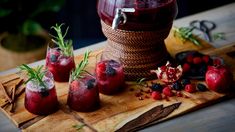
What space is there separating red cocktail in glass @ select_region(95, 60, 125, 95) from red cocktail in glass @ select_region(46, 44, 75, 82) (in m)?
0.11

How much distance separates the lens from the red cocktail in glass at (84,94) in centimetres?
166

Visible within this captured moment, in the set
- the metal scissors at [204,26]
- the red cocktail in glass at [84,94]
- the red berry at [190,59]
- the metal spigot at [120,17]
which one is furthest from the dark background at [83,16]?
the red cocktail in glass at [84,94]

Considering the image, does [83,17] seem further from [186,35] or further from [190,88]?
[190,88]

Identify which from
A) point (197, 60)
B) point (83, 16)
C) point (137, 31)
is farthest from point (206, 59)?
point (83, 16)

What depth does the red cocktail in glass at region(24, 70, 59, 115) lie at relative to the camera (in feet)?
5.40

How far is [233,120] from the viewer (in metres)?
1.68

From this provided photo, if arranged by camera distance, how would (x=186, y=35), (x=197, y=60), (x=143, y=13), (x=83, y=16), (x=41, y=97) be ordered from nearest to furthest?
(x=41, y=97), (x=143, y=13), (x=197, y=60), (x=186, y=35), (x=83, y=16)

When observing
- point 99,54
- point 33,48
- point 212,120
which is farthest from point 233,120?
point 33,48

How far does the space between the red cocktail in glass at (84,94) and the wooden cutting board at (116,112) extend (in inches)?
0.9

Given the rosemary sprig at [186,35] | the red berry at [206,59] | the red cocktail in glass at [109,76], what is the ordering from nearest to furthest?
the red cocktail in glass at [109,76]
the red berry at [206,59]
the rosemary sprig at [186,35]

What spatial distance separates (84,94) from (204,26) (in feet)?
2.46

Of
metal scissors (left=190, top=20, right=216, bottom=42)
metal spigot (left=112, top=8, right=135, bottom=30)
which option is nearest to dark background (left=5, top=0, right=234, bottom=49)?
metal scissors (left=190, top=20, right=216, bottom=42)

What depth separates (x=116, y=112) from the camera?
5.57ft

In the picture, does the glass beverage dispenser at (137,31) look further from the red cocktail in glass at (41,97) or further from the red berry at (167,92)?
the red cocktail in glass at (41,97)
